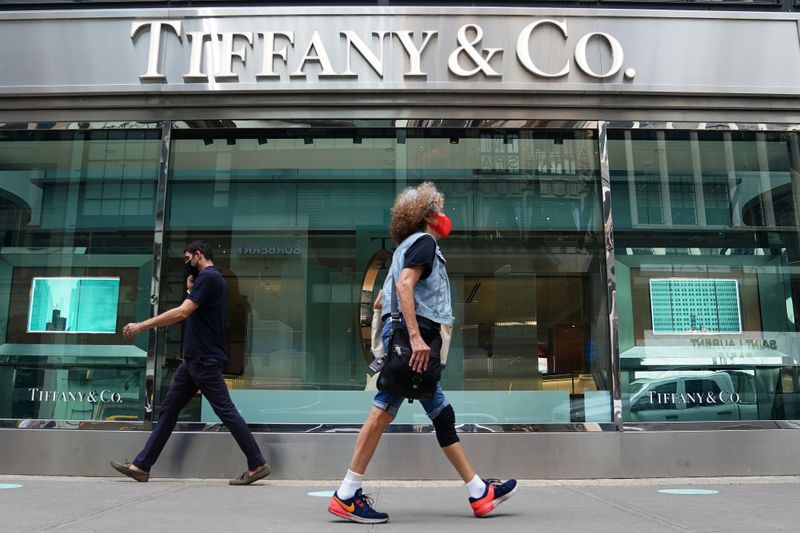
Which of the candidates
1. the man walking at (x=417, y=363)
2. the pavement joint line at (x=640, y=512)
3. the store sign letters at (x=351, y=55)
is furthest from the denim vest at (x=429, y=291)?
the store sign letters at (x=351, y=55)

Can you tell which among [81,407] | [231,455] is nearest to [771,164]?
[231,455]

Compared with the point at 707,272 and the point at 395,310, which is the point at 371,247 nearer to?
the point at 395,310

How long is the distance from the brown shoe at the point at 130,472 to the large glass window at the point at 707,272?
4.15 metres

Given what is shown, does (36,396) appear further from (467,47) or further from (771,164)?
(771,164)

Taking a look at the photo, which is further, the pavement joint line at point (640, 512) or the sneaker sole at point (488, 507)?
the sneaker sole at point (488, 507)

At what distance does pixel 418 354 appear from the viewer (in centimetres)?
338

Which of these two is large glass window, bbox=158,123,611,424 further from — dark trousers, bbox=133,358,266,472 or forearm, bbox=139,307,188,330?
forearm, bbox=139,307,188,330

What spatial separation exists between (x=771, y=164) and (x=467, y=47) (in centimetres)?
335

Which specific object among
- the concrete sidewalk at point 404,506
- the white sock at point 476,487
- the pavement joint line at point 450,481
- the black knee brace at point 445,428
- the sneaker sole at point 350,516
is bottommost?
the pavement joint line at point 450,481

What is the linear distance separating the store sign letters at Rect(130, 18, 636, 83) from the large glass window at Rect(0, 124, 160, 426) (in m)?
0.95

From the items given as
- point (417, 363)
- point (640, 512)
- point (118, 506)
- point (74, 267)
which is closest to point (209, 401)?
point (118, 506)

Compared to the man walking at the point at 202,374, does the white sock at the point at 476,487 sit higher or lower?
lower

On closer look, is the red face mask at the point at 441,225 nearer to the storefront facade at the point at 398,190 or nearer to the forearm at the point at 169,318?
the forearm at the point at 169,318

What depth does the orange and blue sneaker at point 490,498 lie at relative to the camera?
139 inches
